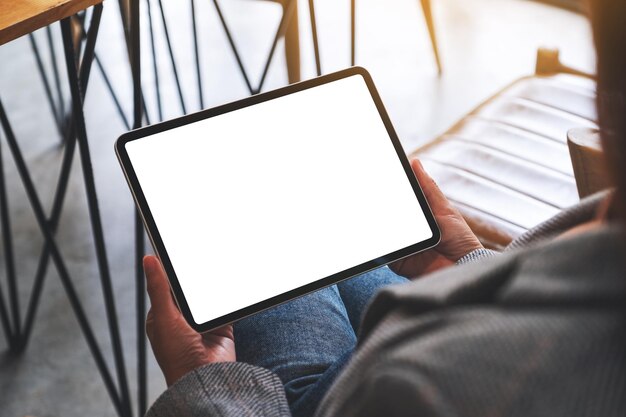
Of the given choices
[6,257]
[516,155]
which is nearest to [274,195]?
[516,155]

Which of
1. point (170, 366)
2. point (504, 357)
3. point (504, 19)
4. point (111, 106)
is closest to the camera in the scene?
point (504, 357)

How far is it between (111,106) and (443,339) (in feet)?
7.39

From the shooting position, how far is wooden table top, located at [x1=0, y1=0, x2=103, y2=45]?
869 mm

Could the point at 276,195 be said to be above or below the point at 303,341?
above

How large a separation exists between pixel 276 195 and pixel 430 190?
20 centimetres

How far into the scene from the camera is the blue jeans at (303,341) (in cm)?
84

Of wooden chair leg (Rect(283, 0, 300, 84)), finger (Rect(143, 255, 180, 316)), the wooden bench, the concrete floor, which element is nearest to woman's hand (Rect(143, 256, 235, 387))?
finger (Rect(143, 255, 180, 316))

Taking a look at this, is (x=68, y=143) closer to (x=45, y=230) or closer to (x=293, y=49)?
(x=45, y=230)

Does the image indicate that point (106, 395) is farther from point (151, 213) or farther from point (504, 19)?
point (504, 19)

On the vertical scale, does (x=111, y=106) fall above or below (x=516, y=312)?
below

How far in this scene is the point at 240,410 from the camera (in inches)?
28.6

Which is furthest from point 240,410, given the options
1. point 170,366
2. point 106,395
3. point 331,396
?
point 106,395

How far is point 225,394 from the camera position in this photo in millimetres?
745

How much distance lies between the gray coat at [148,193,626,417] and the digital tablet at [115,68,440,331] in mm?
400
